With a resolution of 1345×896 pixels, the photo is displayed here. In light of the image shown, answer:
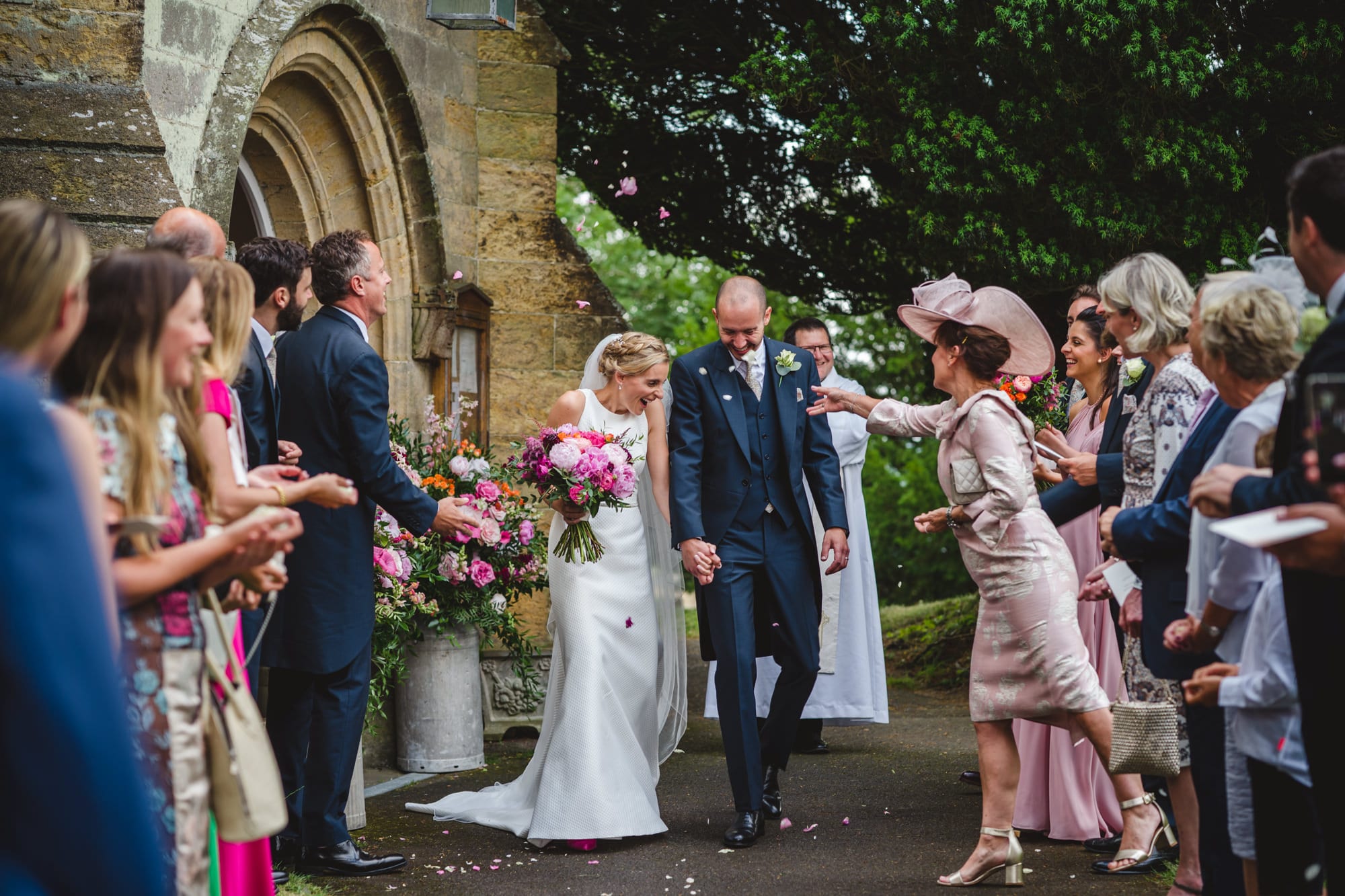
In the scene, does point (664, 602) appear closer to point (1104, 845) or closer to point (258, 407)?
point (1104, 845)

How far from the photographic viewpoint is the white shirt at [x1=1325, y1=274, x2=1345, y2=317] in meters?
2.81

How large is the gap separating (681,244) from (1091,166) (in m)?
4.79

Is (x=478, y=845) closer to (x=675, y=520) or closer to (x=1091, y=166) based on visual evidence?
(x=675, y=520)

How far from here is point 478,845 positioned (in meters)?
5.78

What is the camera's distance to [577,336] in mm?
9227

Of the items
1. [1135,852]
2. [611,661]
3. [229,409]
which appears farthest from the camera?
[611,661]

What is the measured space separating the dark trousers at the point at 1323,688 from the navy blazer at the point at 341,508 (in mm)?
3396

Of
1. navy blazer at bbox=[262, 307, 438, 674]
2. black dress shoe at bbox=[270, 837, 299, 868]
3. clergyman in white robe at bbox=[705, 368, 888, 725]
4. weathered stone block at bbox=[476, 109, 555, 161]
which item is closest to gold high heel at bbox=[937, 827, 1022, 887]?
navy blazer at bbox=[262, 307, 438, 674]

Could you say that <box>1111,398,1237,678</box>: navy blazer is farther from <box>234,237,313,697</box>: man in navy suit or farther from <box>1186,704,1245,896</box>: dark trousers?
<box>234,237,313,697</box>: man in navy suit

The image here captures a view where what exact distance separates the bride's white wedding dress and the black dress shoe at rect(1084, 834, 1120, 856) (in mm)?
1853

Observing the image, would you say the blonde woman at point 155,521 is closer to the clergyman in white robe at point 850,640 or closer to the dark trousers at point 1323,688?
the dark trousers at point 1323,688

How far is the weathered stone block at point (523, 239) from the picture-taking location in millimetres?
9227

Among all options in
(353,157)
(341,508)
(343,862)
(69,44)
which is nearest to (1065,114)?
(353,157)

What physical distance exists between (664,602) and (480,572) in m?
1.21
